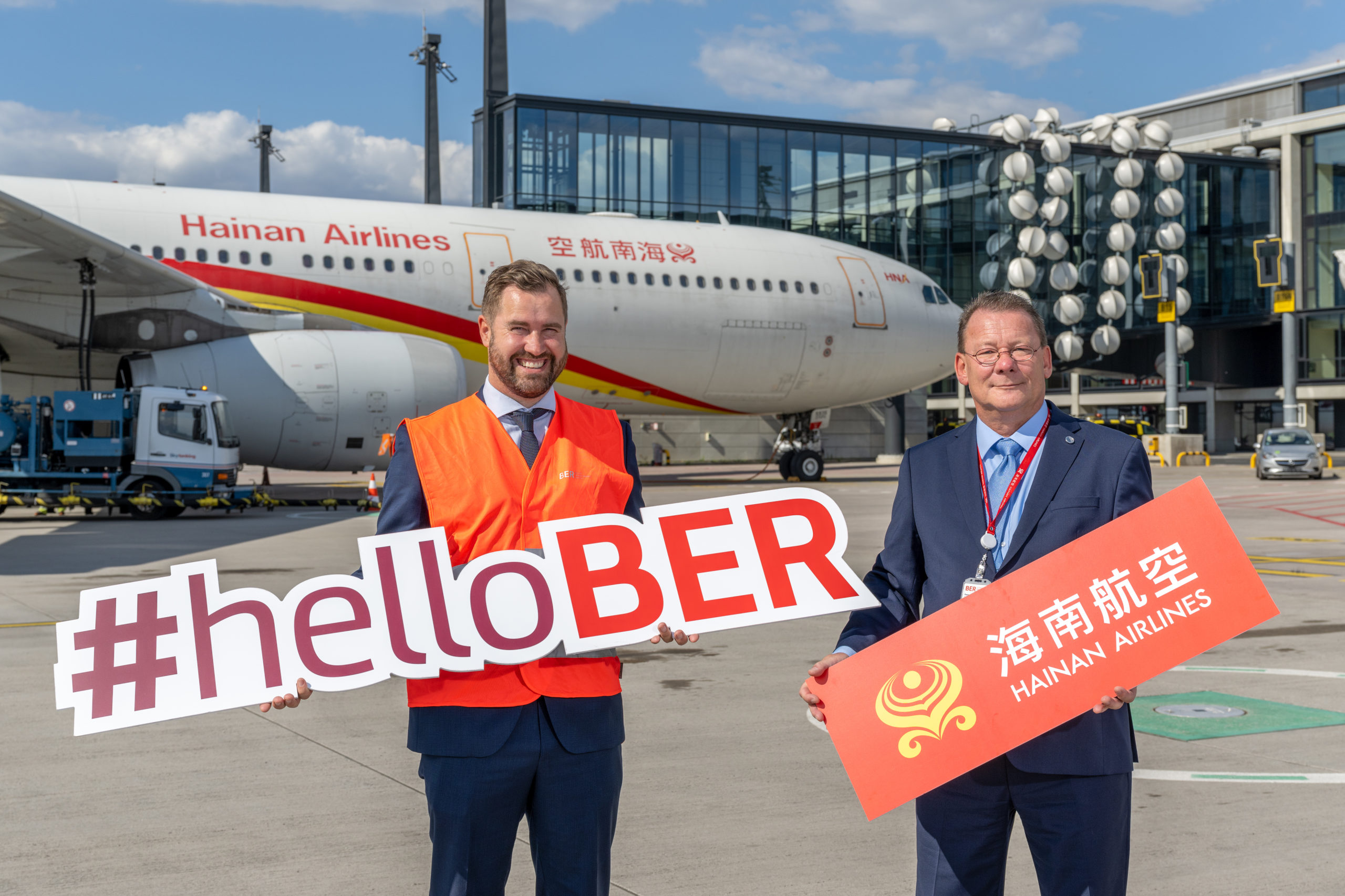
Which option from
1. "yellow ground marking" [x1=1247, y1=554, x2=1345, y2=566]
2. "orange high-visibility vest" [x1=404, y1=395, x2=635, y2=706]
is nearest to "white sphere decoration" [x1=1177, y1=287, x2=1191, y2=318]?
"yellow ground marking" [x1=1247, y1=554, x2=1345, y2=566]

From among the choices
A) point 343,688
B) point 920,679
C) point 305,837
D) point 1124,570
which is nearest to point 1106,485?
point 1124,570

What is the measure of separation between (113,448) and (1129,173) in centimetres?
4100

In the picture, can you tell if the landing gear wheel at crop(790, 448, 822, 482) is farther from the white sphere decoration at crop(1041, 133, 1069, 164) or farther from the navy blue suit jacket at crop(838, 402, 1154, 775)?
the navy blue suit jacket at crop(838, 402, 1154, 775)

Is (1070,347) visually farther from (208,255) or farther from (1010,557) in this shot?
(1010,557)

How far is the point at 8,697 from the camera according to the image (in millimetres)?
6895

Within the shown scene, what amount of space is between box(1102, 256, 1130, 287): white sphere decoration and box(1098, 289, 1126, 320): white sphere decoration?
67cm

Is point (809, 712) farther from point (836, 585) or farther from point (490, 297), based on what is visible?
point (490, 297)

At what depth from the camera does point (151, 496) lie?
1784 centimetres

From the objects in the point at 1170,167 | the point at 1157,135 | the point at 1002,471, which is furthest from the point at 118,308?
the point at 1157,135

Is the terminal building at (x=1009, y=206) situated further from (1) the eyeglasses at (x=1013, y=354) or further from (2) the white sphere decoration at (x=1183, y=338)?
(1) the eyeglasses at (x=1013, y=354)

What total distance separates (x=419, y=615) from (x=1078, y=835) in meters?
1.58

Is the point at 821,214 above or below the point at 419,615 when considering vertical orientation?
above

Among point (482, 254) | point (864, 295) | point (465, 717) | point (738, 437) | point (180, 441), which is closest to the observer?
point (465, 717)

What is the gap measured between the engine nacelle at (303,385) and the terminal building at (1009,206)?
2088 centimetres
